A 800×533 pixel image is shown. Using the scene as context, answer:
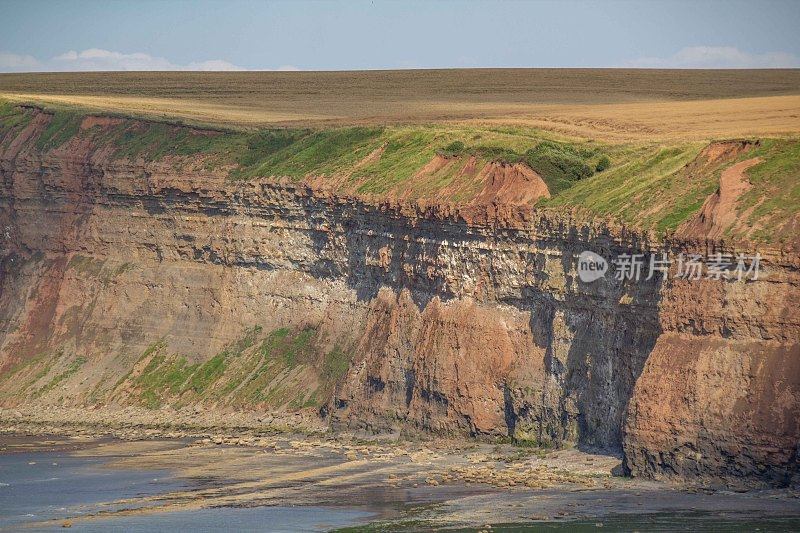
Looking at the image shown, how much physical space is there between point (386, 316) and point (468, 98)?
3723 cm

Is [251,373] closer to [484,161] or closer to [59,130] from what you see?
[484,161]

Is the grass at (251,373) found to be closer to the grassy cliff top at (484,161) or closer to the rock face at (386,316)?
the rock face at (386,316)

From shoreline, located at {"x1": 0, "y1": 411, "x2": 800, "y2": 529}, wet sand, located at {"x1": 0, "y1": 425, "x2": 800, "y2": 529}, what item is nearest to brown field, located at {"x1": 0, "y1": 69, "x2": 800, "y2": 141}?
shoreline, located at {"x1": 0, "y1": 411, "x2": 800, "y2": 529}

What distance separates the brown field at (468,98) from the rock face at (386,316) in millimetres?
9787

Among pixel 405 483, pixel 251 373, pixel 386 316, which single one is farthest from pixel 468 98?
pixel 405 483

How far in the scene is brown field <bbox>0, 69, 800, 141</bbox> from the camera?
87938 millimetres

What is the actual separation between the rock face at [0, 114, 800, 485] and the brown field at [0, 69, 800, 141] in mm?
9787

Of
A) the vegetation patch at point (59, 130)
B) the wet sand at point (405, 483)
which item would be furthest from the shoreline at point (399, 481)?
the vegetation patch at point (59, 130)

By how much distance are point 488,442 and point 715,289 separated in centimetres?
1411

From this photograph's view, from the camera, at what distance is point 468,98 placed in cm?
11162

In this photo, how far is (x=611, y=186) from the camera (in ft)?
226

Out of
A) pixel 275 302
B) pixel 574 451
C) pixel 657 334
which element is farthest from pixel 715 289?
pixel 275 302

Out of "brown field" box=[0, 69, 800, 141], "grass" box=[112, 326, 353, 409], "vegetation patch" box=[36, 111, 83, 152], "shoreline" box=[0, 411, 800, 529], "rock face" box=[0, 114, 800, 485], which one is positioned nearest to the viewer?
"shoreline" box=[0, 411, 800, 529]

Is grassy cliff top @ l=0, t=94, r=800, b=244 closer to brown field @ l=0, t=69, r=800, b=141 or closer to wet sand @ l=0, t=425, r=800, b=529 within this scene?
brown field @ l=0, t=69, r=800, b=141
